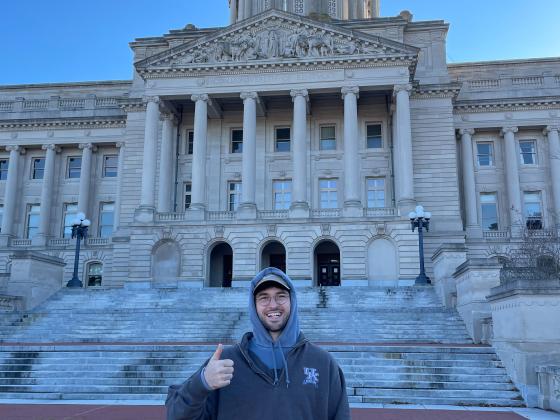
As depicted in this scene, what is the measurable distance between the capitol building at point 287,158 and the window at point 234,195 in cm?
9

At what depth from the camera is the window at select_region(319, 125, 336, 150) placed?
4141 cm

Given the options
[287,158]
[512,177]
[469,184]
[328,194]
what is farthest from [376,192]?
[512,177]

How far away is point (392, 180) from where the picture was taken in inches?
1563

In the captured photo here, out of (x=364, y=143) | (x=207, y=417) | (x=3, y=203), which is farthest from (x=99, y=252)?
(x=207, y=417)

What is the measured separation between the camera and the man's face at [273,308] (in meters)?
3.65

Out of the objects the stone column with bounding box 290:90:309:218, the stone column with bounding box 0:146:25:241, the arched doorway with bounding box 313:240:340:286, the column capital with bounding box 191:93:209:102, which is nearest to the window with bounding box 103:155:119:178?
the stone column with bounding box 0:146:25:241

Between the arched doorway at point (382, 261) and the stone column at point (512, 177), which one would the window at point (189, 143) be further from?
the stone column at point (512, 177)

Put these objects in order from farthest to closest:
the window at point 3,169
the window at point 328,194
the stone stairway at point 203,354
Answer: the window at point 3,169, the window at point 328,194, the stone stairway at point 203,354

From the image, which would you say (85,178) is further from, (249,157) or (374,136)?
(374,136)

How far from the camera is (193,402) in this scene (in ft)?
11.1

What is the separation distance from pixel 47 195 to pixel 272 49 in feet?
74.6

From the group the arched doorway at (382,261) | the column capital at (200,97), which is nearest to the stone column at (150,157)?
the column capital at (200,97)

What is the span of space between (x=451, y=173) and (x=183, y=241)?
19.0m

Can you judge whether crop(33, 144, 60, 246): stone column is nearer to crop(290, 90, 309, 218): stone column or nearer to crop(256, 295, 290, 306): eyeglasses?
crop(290, 90, 309, 218): stone column
